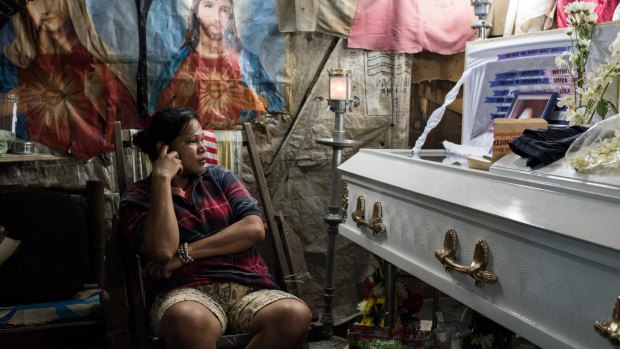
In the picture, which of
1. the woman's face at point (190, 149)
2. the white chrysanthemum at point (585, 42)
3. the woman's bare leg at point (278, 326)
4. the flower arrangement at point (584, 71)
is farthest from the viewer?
the woman's face at point (190, 149)

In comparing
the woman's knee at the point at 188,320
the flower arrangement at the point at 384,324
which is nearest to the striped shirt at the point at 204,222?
the woman's knee at the point at 188,320

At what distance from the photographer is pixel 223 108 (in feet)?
11.8

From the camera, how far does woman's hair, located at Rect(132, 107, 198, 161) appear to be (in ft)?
8.91

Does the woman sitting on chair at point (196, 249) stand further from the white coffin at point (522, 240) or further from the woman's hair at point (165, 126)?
the white coffin at point (522, 240)

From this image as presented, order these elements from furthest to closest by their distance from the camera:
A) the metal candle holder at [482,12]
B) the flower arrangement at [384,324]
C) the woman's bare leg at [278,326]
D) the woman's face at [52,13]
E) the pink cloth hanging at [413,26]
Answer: the pink cloth hanging at [413,26], the woman's face at [52,13], the metal candle holder at [482,12], the flower arrangement at [384,324], the woman's bare leg at [278,326]

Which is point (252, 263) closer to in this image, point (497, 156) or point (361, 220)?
point (361, 220)

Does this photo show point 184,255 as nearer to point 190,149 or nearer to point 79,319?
point 190,149

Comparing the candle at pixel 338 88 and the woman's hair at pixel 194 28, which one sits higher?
the woman's hair at pixel 194 28

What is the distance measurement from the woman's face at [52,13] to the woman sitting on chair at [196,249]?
2.97 ft

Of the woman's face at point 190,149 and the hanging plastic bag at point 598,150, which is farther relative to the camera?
the woman's face at point 190,149

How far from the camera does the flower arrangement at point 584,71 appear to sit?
73.1 inches

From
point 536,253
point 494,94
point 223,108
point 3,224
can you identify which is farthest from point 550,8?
point 3,224

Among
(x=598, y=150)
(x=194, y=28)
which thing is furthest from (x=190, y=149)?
(x=598, y=150)

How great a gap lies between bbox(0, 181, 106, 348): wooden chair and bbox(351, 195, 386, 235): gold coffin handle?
1.22m
